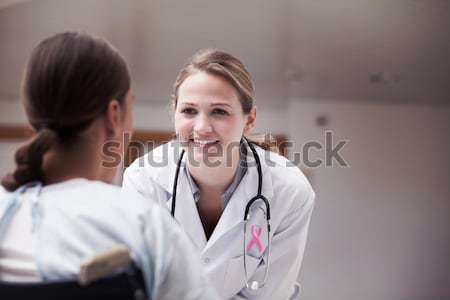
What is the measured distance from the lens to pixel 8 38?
365 cm

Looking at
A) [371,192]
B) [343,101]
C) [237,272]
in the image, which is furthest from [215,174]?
[371,192]

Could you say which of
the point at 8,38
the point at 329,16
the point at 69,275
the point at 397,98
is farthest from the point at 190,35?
the point at 69,275

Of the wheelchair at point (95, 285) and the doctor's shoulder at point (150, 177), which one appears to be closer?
the wheelchair at point (95, 285)

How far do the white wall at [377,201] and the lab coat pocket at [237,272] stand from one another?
160 inches

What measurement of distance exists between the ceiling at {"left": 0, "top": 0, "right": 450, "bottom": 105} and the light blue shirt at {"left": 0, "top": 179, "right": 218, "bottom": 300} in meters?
2.53

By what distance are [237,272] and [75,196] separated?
0.85 m

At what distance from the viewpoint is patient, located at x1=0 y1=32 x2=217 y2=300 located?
0.76 metres

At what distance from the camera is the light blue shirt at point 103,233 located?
0.75 meters

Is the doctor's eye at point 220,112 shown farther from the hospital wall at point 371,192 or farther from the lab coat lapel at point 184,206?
the hospital wall at point 371,192

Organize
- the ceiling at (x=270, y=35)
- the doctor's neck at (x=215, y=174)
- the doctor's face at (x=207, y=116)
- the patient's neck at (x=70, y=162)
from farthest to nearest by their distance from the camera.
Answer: the ceiling at (x=270, y=35)
the doctor's neck at (x=215, y=174)
the doctor's face at (x=207, y=116)
the patient's neck at (x=70, y=162)

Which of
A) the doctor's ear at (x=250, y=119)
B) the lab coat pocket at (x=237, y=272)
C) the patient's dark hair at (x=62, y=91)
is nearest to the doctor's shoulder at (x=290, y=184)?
the doctor's ear at (x=250, y=119)

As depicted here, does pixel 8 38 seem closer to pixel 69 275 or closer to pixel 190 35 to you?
pixel 190 35

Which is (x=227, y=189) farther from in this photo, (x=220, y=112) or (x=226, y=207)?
(x=220, y=112)

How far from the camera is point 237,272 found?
153 cm
